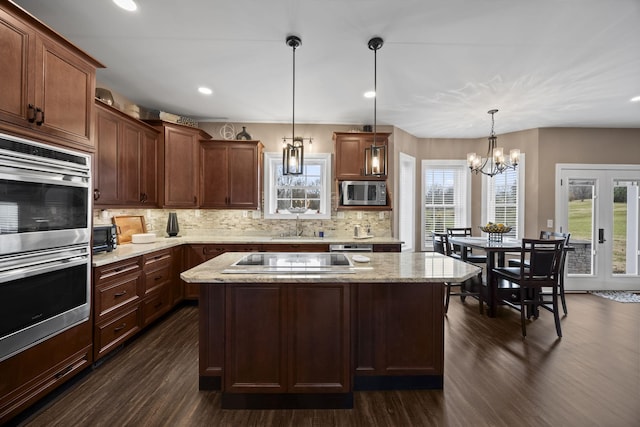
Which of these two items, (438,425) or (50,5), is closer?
(438,425)

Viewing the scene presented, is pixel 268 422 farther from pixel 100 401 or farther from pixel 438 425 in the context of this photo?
pixel 100 401

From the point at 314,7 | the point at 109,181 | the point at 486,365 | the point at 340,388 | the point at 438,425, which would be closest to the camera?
the point at 438,425

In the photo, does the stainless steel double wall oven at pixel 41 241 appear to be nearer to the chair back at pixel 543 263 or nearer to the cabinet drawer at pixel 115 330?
the cabinet drawer at pixel 115 330

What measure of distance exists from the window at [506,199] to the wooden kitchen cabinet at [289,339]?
177 inches

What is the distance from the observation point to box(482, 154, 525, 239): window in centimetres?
477

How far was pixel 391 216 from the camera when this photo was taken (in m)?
4.59

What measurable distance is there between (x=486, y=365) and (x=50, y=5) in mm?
4556

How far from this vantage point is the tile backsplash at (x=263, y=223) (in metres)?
4.47

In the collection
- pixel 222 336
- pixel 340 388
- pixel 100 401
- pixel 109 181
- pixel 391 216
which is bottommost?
pixel 100 401

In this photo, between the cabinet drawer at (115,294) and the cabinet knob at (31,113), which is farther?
the cabinet drawer at (115,294)

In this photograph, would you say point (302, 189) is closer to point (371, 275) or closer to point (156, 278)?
point (156, 278)

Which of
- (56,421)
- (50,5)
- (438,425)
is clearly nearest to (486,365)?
(438,425)

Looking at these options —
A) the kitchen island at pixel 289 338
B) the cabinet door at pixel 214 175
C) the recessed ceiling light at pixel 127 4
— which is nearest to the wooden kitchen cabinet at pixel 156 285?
the cabinet door at pixel 214 175

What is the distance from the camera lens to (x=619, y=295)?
14.1ft
